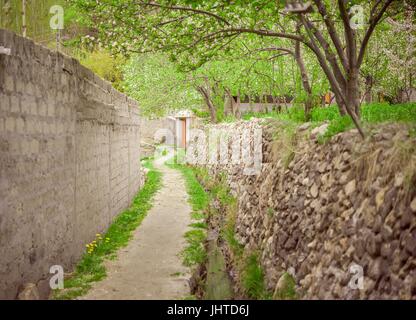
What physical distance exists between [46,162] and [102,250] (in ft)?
9.66

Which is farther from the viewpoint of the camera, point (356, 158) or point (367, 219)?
point (356, 158)

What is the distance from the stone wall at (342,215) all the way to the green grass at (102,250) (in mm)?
2647

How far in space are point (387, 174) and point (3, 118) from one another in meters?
3.96

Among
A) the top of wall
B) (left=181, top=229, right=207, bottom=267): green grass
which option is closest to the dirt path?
(left=181, top=229, right=207, bottom=267): green grass

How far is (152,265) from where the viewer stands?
800cm

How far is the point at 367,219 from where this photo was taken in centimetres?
459

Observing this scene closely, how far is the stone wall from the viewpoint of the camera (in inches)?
161

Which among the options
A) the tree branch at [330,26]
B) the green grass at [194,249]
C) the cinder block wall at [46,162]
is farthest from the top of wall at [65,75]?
the tree branch at [330,26]

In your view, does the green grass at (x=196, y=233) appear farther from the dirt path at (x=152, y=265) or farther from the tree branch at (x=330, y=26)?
the tree branch at (x=330, y=26)

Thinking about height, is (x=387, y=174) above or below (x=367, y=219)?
above

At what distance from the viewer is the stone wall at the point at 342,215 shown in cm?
410

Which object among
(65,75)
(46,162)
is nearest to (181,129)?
(65,75)
